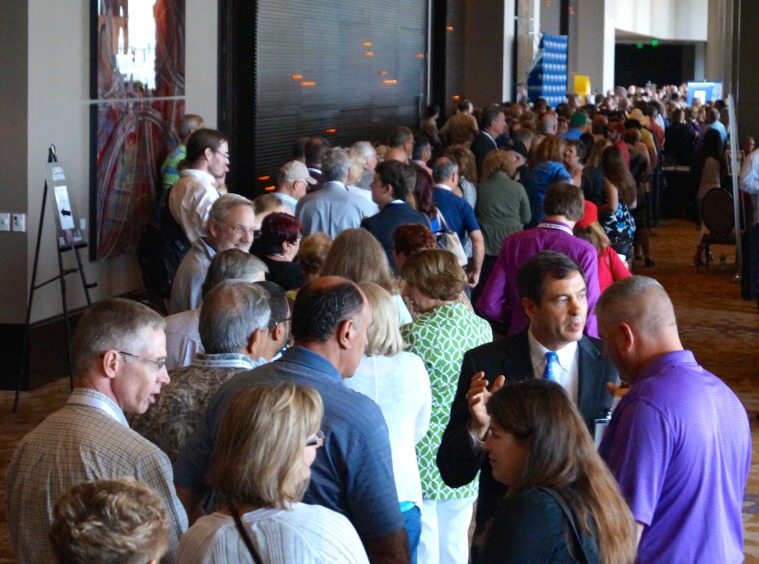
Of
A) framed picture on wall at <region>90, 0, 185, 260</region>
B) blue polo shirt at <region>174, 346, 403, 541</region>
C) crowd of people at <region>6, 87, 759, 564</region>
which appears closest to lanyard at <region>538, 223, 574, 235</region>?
crowd of people at <region>6, 87, 759, 564</region>

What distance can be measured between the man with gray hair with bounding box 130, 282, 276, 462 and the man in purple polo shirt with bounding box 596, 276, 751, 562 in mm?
1228

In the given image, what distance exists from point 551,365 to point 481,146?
9720mm

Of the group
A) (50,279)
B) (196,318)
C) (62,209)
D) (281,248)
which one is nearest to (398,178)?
(281,248)

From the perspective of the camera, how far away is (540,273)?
13.9ft

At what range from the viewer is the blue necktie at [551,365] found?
4.00m

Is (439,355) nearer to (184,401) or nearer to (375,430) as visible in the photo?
(184,401)

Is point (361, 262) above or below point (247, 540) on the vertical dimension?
above

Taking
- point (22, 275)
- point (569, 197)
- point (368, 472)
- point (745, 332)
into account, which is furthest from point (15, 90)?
point (745, 332)

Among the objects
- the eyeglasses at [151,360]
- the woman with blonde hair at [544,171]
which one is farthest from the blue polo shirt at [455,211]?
the eyeglasses at [151,360]

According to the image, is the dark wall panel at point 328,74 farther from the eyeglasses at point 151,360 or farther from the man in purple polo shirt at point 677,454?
the man in purple polo shirt at point 677,454

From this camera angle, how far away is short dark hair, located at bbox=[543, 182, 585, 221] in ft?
22.3

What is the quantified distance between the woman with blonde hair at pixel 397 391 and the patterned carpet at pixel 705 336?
→ 2268mm

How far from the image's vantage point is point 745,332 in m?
12.0

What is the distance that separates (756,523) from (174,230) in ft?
12.9
